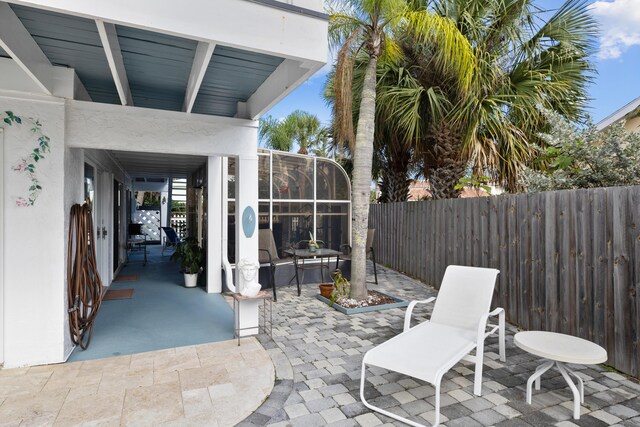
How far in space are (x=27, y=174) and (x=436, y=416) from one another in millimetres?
3865

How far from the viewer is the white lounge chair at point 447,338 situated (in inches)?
104

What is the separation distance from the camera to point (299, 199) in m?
7.40

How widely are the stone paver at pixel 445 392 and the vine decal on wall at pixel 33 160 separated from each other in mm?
2618

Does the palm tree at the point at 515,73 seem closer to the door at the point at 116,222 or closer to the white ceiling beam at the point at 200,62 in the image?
the white ceiling beam at the point at 200,62

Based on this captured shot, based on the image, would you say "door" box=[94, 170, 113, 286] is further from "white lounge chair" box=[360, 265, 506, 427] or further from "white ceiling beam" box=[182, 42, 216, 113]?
"white lounge chair" box=[360, 265, 506, 427]

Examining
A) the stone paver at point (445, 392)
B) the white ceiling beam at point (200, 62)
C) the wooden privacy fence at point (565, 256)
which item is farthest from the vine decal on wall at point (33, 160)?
the wooden privacy fence at point (565, 256)

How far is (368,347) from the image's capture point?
3.89 m

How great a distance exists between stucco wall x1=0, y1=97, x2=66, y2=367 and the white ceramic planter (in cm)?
326

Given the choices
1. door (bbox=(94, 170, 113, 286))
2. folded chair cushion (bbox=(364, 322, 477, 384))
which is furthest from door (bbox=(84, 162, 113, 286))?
folded chair cushion (bbox=(364, 322, 477, 384))

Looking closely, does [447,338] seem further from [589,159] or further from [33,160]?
[33,160]

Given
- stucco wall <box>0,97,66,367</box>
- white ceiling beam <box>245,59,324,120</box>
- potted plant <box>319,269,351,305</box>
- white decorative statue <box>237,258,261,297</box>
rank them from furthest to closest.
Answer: potted plant <box>319,269,351,305</box>
white decorative statue <box>237,258,261,297</box>
stucco wall <box>0,97,66,367</box>
white ceiling beam <box>245,59,324,120</box>

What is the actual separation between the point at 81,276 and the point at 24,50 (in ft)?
6.96

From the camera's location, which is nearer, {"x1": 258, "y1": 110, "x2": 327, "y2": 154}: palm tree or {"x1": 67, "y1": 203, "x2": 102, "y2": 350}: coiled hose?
{"x1": 67, "y1": 203, "x2": 102, "y2": 350}: coiled hose

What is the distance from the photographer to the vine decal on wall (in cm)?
321
